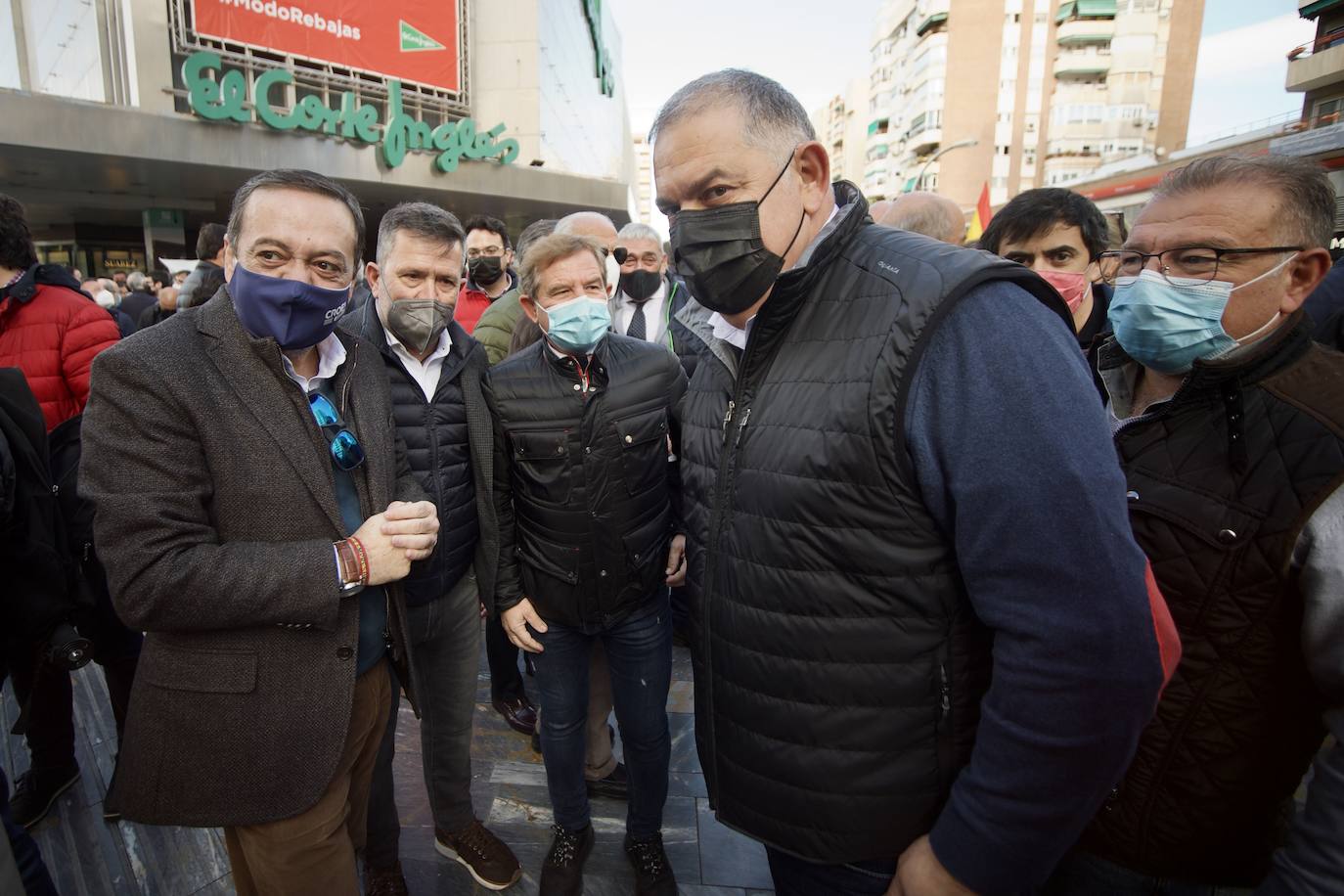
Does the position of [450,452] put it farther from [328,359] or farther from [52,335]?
[52,335]

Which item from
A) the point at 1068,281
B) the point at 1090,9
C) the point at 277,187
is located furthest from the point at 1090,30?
the point at 277,187

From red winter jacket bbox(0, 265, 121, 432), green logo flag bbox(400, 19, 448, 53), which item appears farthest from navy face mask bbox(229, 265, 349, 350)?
green logo flag bbox(400, 19, 448, 53)

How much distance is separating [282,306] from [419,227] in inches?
30.0

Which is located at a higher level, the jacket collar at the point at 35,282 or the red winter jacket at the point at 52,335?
the jacket collar at the point at 35,282

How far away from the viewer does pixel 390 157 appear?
16.5 meters

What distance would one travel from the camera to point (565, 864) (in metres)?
2.32

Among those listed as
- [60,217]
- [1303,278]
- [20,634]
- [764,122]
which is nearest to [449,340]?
[764,122]

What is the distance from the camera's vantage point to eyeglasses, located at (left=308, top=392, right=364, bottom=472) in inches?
68.4

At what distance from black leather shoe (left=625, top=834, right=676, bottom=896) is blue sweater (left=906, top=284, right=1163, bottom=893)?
62.9 inches

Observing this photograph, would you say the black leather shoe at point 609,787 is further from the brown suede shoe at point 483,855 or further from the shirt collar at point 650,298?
the shirt collar at point 650,298

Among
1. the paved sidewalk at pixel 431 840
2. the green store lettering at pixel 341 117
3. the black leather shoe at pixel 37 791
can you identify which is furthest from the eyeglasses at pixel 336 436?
the green store lettering at pixel 341 117

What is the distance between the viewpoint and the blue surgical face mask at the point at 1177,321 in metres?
1.41

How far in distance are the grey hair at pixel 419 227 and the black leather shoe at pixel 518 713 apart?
2254 mm

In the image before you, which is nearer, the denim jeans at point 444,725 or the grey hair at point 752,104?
the grey hair at point 752,104
